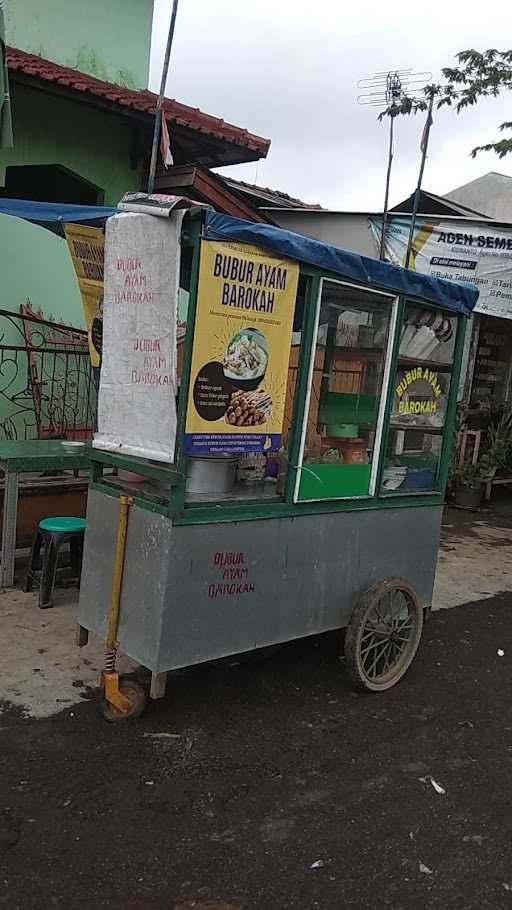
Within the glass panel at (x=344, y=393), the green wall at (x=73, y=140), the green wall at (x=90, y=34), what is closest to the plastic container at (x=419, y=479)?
the glass panel at (x=344, y=393)

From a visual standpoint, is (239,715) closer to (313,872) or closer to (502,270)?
(313,872)

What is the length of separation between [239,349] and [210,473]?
60 cm

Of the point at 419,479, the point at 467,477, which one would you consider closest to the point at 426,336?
the point at 419,479

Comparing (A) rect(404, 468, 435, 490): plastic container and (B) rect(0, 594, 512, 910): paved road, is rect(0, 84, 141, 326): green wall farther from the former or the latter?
(B) rect(0, 594, 512, 910): paved road

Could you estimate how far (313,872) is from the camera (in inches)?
98.7

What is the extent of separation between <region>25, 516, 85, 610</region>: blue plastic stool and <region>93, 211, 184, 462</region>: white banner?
4.53 feet

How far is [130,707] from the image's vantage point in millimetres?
3307

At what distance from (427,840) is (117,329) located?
2.48 metres

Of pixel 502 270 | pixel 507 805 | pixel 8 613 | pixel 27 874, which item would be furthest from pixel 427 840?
pixel 502 270

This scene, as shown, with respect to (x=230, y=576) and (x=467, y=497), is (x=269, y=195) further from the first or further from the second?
(x=230, y=576)

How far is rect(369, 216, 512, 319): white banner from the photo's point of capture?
907 cm

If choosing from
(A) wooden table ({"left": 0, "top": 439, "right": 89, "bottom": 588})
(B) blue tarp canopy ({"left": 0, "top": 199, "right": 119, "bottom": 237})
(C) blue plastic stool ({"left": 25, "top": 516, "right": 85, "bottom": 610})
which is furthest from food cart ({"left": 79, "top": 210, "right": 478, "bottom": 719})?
(A) wooden table ({"left": 0, "top": 439, "right": 89, "bottom": 588})

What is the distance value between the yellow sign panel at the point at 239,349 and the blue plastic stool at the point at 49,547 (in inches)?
74.4

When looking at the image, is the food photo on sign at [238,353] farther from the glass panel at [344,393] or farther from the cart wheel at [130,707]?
the cart wheel at [130,707]
